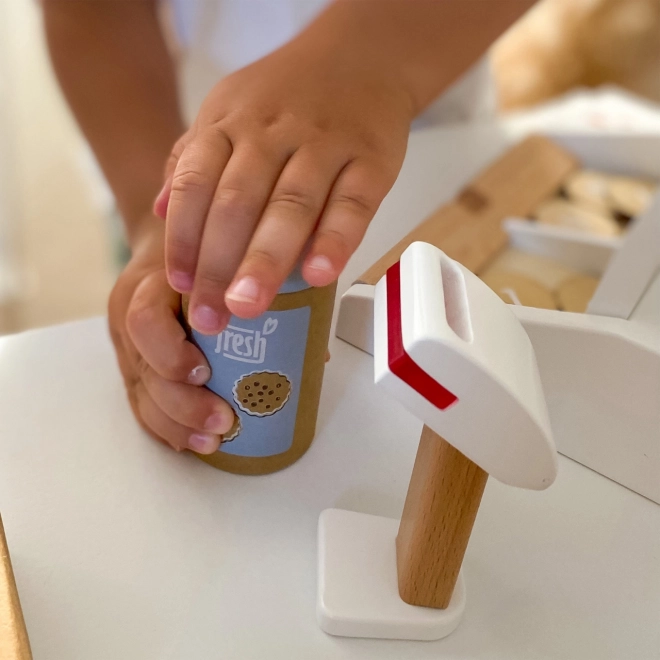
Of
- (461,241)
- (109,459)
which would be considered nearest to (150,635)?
(109,459)

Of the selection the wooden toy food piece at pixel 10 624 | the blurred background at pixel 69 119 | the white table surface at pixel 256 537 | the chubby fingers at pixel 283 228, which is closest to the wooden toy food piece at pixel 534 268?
the white table surface at pixel 256 537

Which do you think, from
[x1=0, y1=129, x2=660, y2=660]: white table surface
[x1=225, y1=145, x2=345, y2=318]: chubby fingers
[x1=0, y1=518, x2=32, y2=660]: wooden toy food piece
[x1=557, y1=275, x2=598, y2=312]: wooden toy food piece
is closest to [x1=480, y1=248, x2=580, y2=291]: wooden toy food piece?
[x1=557, y1=275, x2=598, y2=312]: wooden toy food piece

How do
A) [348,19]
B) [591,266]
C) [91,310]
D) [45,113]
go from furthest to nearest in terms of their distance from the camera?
[45,113]
[91,310]
[591,266]
[348,19]

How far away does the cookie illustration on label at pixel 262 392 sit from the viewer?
0.33 meters

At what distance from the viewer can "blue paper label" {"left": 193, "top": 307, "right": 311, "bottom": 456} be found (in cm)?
31

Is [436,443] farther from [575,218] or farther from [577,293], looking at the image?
[575,218]

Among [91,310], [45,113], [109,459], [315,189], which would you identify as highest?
[315,189]

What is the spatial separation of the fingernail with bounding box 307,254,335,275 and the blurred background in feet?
2.98

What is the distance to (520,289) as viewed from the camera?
446mm

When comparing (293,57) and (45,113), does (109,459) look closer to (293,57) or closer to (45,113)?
(293,57)

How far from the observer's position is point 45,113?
1.60 m

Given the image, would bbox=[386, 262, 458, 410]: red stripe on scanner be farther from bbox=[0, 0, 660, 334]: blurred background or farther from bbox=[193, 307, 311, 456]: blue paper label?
bbox=[0, 0, 660, 334]: blurred background

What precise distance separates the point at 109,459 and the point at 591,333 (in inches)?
11.0

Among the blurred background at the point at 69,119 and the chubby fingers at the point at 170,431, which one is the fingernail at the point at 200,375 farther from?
the blurred background at the point at 69,119
